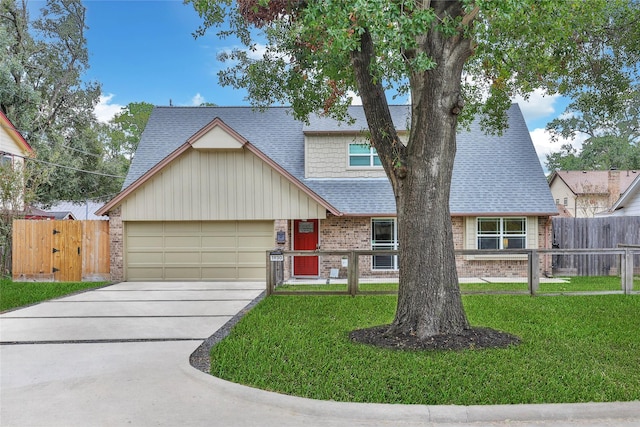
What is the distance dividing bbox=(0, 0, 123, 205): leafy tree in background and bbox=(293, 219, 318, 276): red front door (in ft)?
49.9

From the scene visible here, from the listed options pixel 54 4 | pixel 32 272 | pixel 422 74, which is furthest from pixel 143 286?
pixel 54 4

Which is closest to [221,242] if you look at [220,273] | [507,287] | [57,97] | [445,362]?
[220,273]

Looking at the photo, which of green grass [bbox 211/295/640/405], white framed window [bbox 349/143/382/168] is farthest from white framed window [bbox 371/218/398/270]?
green grass [bbox 211/295/640/405]

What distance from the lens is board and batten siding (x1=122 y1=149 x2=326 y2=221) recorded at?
52.5 ft

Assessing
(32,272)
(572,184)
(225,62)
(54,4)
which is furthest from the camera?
(572,184)

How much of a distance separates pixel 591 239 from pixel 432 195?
12.9 m

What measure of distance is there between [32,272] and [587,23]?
16.1 metres

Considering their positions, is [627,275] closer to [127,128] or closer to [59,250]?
[59,250]

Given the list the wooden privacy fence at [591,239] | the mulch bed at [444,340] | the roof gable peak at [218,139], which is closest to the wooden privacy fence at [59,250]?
the roof gable peak at [218,139]

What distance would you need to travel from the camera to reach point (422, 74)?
7012 millimetres

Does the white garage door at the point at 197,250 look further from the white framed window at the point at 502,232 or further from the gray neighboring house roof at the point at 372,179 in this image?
the white framed window at the point at 502,232

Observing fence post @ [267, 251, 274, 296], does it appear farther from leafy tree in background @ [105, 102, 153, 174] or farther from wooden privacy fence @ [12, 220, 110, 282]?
leafy tree in background @ [105, 102, 153, 174]

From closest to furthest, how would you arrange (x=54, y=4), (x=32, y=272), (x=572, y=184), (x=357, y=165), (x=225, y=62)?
(x=225, y=62) < (x=32, y=272) < (x=357, y=165) < (x=54, y=4) < (x=572, y=184)

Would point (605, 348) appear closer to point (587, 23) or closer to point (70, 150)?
point (587, 23)
